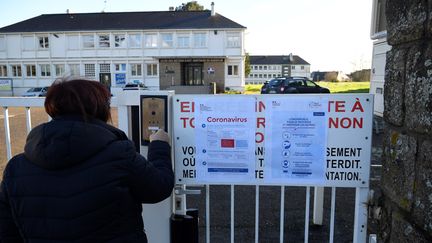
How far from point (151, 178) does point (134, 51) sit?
46.7m

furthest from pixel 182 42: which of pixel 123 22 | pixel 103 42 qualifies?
pixel 103 42

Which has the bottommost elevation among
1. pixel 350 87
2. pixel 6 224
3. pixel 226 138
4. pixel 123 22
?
pixel 6 224

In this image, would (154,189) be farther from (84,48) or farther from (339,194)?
(84,48)

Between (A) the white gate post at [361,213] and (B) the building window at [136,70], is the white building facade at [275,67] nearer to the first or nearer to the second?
(B) the building window at [136,70]

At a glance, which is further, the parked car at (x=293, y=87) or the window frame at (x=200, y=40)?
the window frame at (x=200, y=40)

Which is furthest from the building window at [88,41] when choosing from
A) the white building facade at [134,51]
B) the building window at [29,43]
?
the building window at [29,43]

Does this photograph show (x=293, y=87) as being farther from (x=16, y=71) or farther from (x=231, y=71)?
(x=16, y=71)

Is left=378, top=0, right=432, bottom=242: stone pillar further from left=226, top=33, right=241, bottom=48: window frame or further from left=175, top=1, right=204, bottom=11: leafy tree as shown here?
left=175, top=1, right=204, bottom=11: leafy tree

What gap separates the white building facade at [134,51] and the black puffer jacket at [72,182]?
4328cm

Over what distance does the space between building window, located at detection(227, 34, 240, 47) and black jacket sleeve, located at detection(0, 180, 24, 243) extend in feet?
145

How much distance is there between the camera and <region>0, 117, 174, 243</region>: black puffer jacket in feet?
4.85

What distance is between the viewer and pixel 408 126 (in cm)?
157

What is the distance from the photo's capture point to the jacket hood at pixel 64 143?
57.2 inches

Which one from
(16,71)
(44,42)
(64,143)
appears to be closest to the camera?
(64,143)
